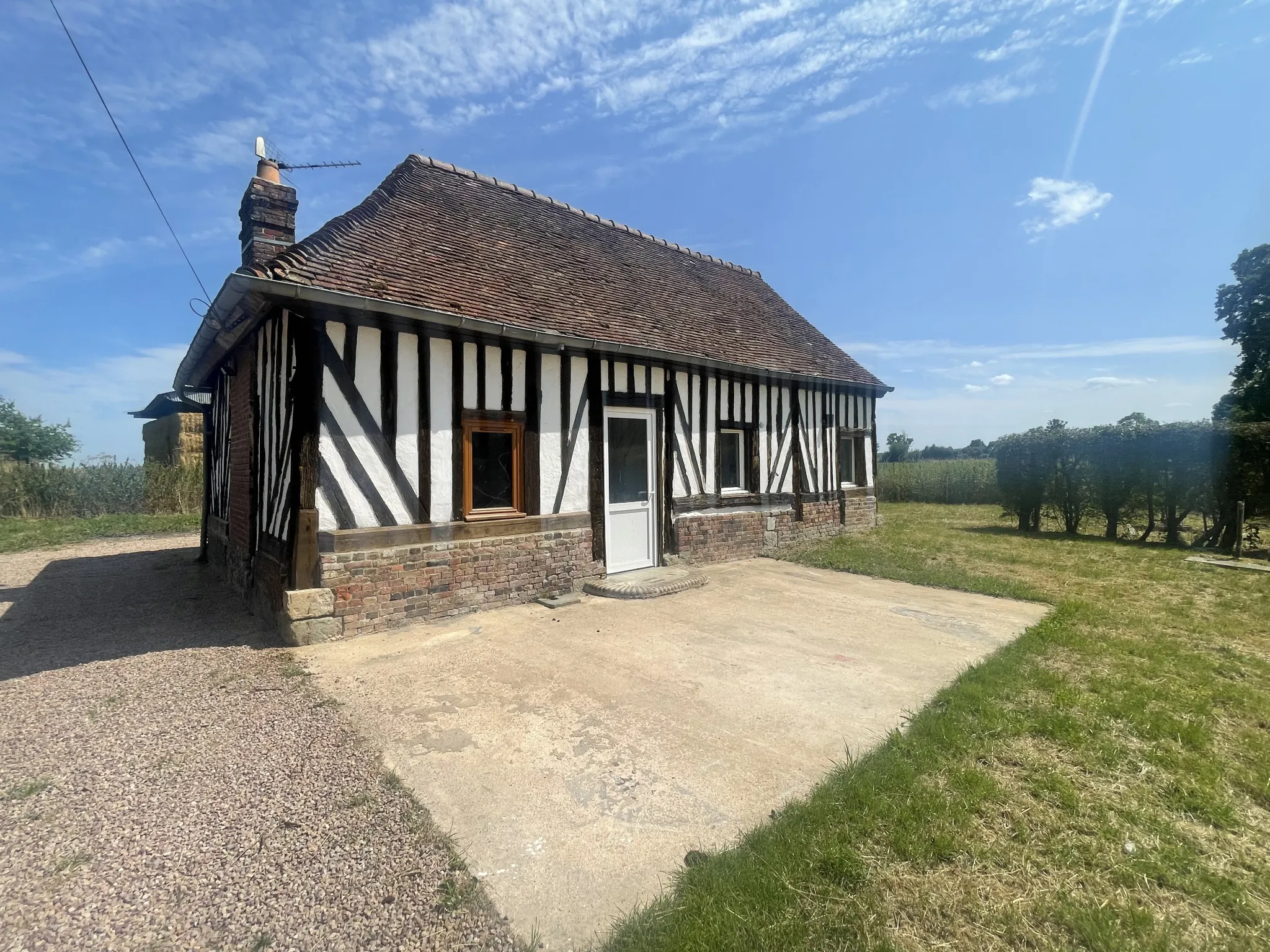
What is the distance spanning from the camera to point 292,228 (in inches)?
272

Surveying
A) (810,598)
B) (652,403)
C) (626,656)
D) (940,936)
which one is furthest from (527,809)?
(652,403)

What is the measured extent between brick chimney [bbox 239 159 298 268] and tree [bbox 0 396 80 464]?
23.5 m

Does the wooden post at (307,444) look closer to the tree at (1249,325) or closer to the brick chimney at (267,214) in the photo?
the brick chimney at (267,214)

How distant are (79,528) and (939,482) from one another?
85.1ft

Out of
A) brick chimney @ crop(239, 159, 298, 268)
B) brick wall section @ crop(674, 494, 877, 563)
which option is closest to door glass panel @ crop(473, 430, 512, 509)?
brick wall section @ crop(674, 494, 877, 563)

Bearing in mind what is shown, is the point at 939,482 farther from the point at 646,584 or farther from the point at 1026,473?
the point at 646,584

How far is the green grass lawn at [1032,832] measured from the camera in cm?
177

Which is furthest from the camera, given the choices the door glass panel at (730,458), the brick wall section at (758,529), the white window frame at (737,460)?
the door glass panel at (730,458)

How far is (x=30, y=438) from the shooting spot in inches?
855

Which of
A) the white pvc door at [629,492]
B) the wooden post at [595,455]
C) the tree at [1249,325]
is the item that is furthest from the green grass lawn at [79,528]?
the tree at [1249,325]

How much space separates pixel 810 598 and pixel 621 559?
2.42 meters

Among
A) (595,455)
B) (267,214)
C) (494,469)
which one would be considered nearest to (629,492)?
(595,455)

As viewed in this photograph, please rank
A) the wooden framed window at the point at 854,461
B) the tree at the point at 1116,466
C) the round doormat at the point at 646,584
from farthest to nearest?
the wooden framed window at the point at 854,461, the tree at the point at 1116,466, the round doormat at the point at 646,584

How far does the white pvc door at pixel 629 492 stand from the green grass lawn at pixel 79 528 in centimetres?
1256
